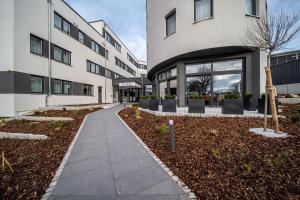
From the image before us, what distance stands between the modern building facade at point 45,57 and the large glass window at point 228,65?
14088mm

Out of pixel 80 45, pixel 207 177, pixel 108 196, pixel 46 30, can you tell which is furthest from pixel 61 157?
pixel 80 45

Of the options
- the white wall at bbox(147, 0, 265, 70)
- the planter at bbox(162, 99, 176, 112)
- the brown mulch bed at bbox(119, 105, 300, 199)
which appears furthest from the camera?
the white wall at bbox(147, 0, 265, 70)

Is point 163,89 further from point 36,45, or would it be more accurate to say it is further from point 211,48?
point 36,45

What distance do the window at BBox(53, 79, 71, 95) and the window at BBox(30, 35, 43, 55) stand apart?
3.04 meters

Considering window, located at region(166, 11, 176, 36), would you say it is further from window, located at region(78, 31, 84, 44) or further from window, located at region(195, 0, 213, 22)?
window, located at region(78, 31, 84, 44)

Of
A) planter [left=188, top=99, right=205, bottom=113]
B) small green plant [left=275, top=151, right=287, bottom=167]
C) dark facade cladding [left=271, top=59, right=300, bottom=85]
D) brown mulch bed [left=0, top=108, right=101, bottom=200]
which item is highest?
dark facade cladding [left=271, top=59, right=300, bottom=85]

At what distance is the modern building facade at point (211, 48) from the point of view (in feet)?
36.4

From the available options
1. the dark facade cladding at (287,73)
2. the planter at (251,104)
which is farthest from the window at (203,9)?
the dark facade cladding at (287,73)

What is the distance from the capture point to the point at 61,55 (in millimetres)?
18172

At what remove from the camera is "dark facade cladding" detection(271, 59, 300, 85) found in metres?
23.3

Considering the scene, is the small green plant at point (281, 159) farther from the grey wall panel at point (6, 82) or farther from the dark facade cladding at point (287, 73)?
the dark facade cladding at point (287, 73)

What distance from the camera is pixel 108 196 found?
307 cm

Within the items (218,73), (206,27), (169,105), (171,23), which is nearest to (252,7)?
(206,27)

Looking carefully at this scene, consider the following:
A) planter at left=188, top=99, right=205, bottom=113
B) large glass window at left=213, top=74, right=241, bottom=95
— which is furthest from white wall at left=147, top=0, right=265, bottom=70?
planter at left=188, top=99, right=205, bottom=113
